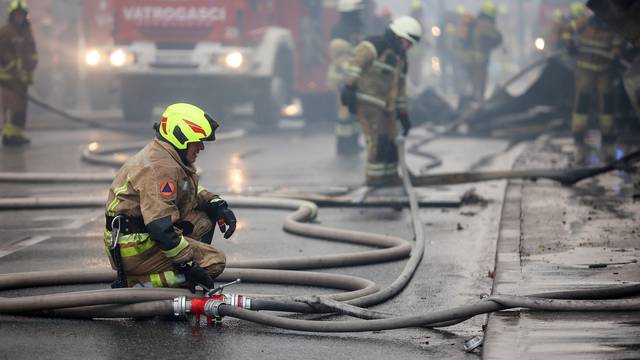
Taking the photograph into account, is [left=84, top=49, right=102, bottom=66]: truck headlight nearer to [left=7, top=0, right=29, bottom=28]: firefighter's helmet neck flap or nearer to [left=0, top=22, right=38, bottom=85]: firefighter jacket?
[left=0, top=22, right=38, bottom=85]: firefighter jacket

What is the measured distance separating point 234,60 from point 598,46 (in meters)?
5.71

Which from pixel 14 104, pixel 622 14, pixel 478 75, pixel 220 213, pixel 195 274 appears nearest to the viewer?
pixel 195 274

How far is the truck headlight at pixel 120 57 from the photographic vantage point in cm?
1688

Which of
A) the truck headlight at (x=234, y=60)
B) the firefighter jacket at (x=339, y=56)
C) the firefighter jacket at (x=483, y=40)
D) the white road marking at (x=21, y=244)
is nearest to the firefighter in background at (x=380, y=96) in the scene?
the white road marking at (x=21, y=244)

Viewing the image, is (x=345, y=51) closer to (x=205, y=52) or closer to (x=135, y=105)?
(x=205, y=52)

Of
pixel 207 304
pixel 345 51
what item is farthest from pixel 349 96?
pixel 207 304

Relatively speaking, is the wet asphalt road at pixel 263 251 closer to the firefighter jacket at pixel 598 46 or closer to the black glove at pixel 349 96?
the black glove at pixel 349 96

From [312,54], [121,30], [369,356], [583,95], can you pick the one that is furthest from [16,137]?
[369,356]

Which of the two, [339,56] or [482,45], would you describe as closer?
[339,56]

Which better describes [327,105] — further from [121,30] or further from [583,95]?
[583,95]

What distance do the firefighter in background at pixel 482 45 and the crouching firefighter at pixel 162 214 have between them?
18.3m

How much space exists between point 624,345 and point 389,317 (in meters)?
1.02

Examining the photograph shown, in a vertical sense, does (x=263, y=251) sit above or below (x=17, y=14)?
below

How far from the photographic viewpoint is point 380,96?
1048cm
